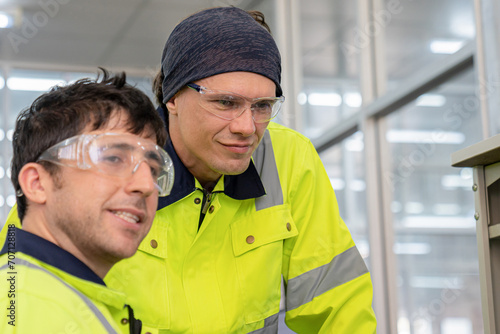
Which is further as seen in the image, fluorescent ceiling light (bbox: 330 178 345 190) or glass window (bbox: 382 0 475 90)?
fluorescent ceiling light (bbox: 330 178 345 190)

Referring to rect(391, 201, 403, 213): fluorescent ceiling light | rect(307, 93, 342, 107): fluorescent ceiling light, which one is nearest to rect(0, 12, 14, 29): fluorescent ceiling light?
rect(307, 93, 342, 107): fluorescent ceiling light

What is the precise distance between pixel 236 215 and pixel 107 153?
617mm

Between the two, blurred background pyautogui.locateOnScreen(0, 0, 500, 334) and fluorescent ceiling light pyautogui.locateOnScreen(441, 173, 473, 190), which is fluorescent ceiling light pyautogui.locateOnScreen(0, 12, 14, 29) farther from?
fluorescent ceiling light pyautogui.locateOnScreen(441, 173, 473, 190)

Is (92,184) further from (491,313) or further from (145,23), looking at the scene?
(145,23)

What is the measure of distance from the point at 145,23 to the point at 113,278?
175 inches

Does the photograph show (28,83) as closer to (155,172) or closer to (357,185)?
(357,185)

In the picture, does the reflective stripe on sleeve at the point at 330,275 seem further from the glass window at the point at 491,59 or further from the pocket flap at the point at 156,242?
the glass window at the point at 491,59

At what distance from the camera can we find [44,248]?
40.3 inches

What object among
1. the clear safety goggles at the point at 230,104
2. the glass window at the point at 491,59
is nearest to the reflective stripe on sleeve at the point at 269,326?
the clear safety goggles at the point at 230,104

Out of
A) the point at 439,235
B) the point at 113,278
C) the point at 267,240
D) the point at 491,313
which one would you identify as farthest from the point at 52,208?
the point at 439,235

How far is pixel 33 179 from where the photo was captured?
3.60 ft

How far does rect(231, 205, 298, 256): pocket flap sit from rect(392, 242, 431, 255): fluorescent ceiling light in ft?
4.54

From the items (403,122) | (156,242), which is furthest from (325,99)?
(156,242)

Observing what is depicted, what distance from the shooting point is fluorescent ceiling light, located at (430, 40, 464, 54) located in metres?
2.62
